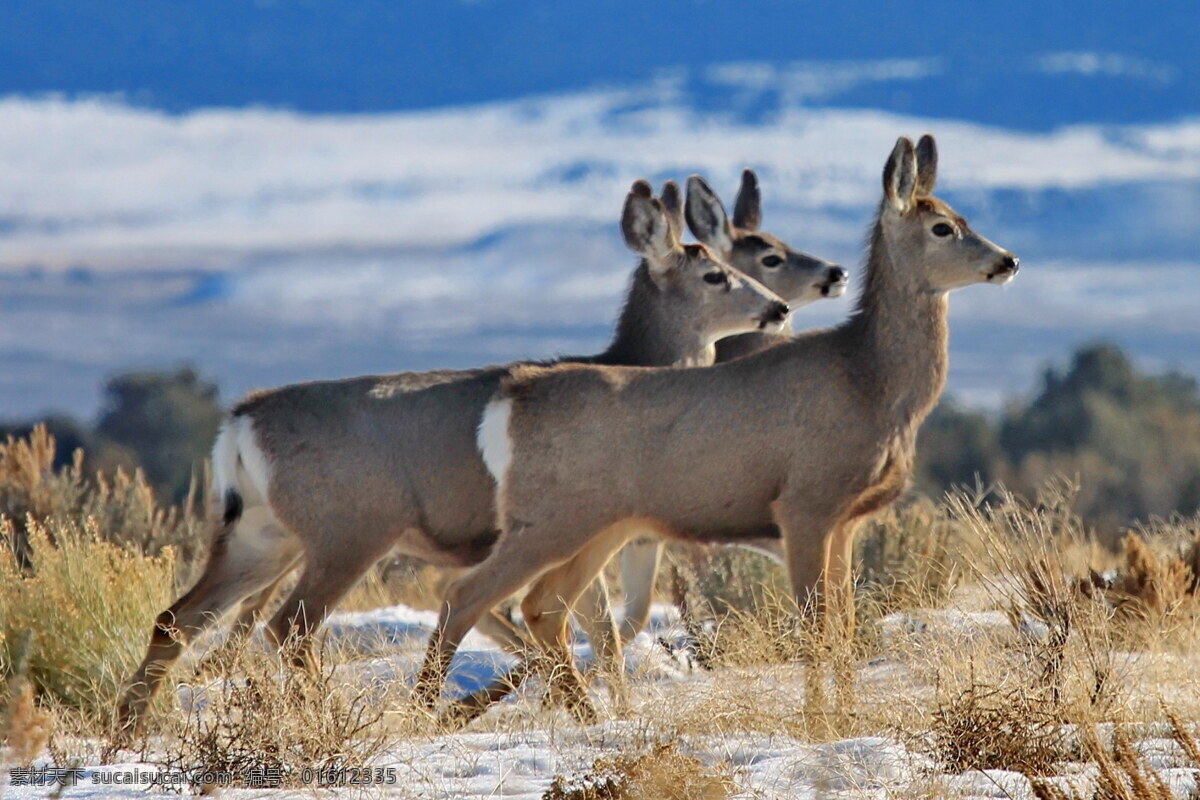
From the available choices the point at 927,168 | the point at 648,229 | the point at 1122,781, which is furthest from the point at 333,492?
the point at 1122,781

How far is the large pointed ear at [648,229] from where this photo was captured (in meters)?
10.3

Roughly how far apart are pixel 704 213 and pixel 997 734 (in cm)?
622

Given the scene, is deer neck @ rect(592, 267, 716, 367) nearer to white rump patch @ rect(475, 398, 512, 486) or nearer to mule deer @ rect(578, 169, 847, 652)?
mule deer @ rect(578, 169, 847, 652)

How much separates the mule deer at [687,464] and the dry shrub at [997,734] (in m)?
1.50

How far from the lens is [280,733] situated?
594 cm

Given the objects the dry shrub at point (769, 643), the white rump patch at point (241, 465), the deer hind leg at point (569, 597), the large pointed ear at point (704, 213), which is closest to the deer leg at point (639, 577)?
the deer hind leg at point (569, 597)

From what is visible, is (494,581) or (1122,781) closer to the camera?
(1122,781)

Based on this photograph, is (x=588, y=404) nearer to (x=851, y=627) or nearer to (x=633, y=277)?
(x=851, y=627)

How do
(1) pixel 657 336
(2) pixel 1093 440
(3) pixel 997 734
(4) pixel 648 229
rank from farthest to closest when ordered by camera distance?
(2) pixel 1093 440
(4) pixel 648 229
(1) pixel 657 336
(3) pixel 997 734

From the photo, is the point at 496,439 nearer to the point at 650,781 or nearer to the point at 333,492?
the point at 333,492

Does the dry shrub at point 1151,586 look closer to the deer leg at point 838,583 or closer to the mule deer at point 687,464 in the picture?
the deer leg at point 838,583

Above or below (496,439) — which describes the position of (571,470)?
below

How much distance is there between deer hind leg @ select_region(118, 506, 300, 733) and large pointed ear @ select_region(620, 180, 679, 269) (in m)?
3.19

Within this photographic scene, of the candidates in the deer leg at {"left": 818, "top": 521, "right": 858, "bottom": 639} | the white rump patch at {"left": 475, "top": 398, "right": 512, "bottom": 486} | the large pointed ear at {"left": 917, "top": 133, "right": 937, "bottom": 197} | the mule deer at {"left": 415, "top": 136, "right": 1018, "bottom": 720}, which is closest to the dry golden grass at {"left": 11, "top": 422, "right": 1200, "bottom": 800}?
the deer leg at {"left": 818, "top": 521, "right": 858, "bottom": 639}
